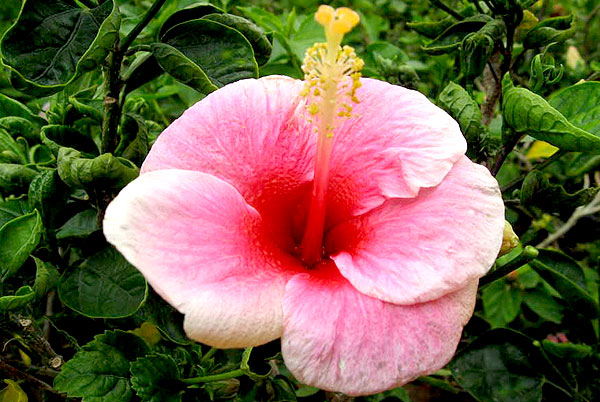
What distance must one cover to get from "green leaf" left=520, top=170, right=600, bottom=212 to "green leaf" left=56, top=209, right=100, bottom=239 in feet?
2.87

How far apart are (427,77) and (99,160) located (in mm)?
1978

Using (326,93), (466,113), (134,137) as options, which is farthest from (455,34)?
(134,137)

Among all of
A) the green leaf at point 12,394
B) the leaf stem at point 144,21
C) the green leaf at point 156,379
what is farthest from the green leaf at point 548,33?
the green leaf at point 12,394

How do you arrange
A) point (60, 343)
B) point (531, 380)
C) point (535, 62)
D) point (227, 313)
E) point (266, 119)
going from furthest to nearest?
point (60, 343) < point (531, 380) < point (535, 62) < point (266, 119) < point (227, 313)

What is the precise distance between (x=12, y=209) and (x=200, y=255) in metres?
0.59

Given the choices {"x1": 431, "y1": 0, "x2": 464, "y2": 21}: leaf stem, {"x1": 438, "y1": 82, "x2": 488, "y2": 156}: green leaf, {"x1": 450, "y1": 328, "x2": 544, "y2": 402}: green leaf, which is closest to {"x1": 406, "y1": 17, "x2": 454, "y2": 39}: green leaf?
{"x1": 431, "y1": 0, "x2": 464, "y2": 21}: leaf stem

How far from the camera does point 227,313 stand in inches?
31.8

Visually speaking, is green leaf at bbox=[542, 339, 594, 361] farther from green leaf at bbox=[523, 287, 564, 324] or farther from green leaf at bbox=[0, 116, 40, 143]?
green leaf at bbox=[0, 116, 40, 143]

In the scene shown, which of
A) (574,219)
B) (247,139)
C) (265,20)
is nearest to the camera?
(247,139)

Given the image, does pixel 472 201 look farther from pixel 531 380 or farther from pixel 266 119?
pixel 531 380

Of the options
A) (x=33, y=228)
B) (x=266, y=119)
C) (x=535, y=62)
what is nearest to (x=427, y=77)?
(x=535, y=62)

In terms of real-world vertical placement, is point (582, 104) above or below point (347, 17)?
below

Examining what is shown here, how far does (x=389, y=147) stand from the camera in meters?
1.02

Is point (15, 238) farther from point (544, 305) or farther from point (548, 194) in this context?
point (544, 305)
